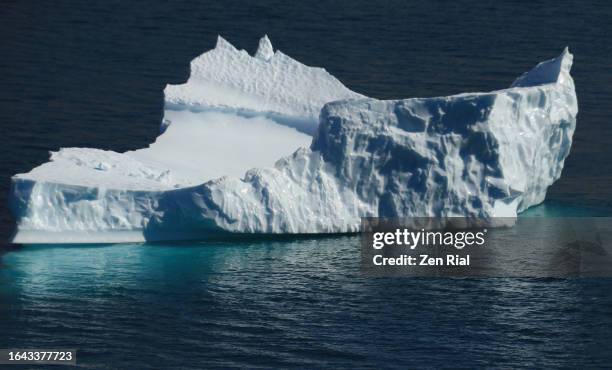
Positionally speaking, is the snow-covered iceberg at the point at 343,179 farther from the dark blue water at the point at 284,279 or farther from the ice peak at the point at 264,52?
the ice peak at the point at 264,52

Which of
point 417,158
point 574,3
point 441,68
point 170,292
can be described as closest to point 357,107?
point 417,158

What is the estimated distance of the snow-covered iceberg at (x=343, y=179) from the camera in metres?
35.3

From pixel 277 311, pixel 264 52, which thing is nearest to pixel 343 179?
pixel 277 311

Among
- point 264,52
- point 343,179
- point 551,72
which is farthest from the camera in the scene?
point 264,52

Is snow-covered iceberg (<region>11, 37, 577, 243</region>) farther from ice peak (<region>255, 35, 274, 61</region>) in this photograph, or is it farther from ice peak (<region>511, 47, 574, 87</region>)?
ice peak (<region>255, 35, 274, 61</region>)

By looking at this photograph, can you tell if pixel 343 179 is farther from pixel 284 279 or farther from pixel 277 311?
pixel 277 311

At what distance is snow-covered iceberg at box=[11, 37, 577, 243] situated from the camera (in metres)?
35.3

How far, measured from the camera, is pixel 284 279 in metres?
33.5

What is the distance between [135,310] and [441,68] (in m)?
21.8

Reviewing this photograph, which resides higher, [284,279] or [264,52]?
[264,52]

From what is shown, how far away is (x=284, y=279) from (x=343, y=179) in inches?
Answer: 157

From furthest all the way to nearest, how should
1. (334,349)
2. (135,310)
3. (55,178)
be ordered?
(55,178)
(135,310)
(334,349)

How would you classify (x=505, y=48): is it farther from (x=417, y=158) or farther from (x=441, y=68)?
(x=417, y=158)

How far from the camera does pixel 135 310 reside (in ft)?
104
